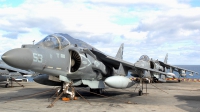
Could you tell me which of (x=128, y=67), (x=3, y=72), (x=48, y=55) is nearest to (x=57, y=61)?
(x=48, y=55)

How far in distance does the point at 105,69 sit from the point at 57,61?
12.0 feet

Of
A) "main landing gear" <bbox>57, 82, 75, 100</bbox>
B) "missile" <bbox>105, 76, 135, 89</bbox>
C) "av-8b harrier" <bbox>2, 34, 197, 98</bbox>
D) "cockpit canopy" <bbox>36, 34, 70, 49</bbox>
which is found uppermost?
"cockpit canopy" <bbox>36, 34, 70, 49</bbox>

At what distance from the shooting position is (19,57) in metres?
8.28

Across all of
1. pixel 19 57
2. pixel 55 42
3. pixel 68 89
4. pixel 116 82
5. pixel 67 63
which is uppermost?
Result: pixel 55 42

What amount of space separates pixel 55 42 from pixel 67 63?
1074 millimetres

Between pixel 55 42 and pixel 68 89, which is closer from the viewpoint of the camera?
pixel 55 42

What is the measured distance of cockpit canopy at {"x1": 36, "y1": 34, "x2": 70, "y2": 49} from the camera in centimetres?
1015

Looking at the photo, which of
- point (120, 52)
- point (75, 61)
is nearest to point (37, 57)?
point (75, 61)

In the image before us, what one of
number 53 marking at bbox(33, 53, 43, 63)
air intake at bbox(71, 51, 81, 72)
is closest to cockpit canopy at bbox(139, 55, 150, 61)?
air intake at bbox(71, 51, 81, 72)

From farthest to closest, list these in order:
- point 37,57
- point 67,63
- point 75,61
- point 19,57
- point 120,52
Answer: point 120,52 → point 75,61 → point 67,63 → point 37,57 → point 19,57

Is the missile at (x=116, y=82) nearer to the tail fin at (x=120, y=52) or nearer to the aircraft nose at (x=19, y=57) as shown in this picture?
the aircraft nose at (x=19, y=57)

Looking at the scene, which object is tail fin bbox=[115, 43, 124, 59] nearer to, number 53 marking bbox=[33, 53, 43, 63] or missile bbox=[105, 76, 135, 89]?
missile bbox=[105, 76, 135, 89]

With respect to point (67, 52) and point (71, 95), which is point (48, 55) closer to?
point (67, 52)

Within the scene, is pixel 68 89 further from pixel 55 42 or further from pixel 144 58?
pixel 144 58
